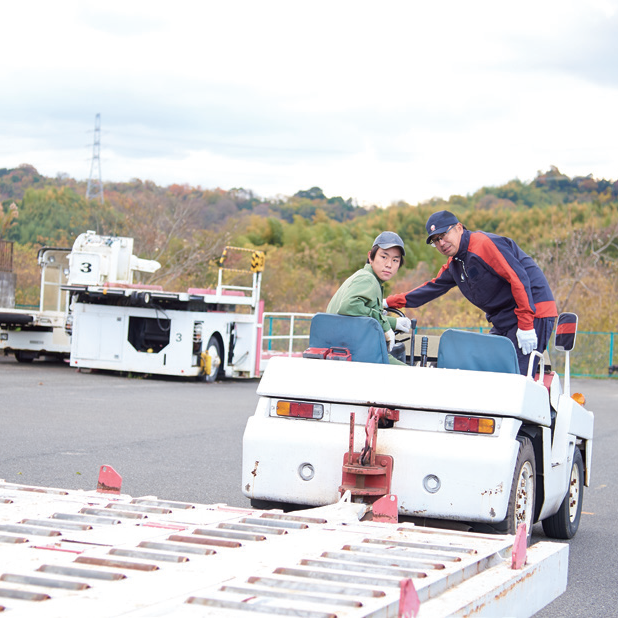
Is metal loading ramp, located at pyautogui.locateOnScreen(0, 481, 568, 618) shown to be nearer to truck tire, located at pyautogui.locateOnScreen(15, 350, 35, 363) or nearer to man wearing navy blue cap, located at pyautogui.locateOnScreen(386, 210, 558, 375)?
man wearing navy blue cap, located at pyautogui.locateOnScreen(386, 210, 558, 375)

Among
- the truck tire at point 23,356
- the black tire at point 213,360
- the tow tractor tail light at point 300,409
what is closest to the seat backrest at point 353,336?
the tow tractor tail light at point 300,409

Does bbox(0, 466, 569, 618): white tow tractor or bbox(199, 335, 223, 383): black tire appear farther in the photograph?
bbox(199, 335, 223, 383): black tire

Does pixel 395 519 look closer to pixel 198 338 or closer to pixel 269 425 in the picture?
pixel 269 425

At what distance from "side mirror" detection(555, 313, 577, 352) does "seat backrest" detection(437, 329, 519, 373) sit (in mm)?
551

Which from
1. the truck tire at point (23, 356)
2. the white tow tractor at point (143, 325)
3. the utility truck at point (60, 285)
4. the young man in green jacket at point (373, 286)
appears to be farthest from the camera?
the truck tire at point (23, 356)

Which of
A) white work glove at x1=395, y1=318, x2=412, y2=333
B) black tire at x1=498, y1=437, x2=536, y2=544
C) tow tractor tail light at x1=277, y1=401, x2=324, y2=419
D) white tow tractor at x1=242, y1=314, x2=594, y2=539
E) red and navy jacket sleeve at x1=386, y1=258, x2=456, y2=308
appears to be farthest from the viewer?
red and navy jacket sleeve at x1=386, y1=258, x2=456, y2=308

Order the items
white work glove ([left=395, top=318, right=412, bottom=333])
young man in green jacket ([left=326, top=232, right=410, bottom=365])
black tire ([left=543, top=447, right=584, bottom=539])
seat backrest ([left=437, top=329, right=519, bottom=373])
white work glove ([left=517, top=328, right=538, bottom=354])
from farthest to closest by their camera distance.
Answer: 1. black tire ([left=543, top=447, right=584, bottom=539])
2. white work glove ([left=395, top=318, right=412, bottom=333])
3. white work glove ([left=517, top=328, right=538, bottom=354])
4. young man in green jacket ([left=326, top=232, right=410, bottom=365])
5. seat backrest ([left=437, top=329, right=519, bottom=373])

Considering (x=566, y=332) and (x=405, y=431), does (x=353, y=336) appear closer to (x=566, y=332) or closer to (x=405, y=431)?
(x=405, y=431)

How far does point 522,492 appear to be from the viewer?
5934 millimetres

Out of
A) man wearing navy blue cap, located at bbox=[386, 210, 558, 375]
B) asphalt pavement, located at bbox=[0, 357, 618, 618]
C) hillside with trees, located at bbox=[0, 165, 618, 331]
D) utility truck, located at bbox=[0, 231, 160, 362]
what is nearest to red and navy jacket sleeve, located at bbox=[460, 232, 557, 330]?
man wearing navy blue cap, located at bbox=[386, 210, 558, 375]

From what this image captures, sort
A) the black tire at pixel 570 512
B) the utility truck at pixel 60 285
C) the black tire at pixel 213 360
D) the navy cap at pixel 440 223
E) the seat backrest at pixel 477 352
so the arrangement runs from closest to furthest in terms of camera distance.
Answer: the seat backrest at pixel 477 352 < the navy cap at pixel 440 223 < the black tire at pixel 570 512 < the black tire at pixel 213 360 < the utility truck at pixel 60 285

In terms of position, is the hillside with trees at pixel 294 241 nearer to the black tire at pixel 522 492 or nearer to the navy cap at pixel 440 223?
the navy cap at pixel 440 223

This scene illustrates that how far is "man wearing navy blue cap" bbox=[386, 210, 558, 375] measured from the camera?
6.65 metres

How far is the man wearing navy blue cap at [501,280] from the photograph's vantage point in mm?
6648
